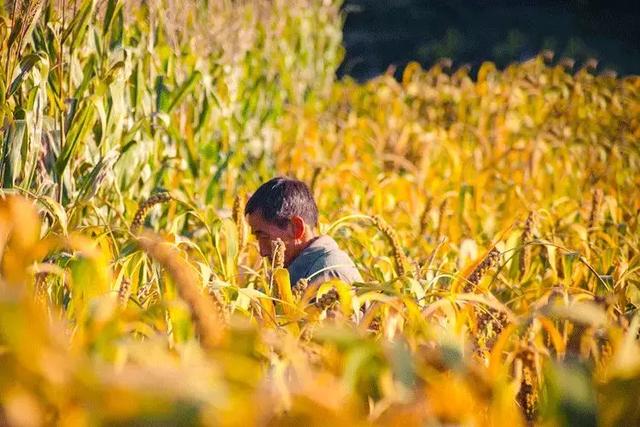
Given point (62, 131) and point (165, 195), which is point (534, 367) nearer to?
point (165, 195)

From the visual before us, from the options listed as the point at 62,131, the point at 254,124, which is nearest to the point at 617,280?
the point at 62,131

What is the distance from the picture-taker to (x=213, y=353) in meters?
1.17

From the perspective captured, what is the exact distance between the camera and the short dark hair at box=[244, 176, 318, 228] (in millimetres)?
2879

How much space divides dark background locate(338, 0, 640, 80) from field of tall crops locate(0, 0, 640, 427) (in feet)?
21.6

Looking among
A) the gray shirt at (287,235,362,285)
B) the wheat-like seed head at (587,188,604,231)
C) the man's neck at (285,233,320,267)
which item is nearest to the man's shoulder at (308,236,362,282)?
the gray shirt at (287,235,362,285)

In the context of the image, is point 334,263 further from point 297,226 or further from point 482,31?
point 482,31

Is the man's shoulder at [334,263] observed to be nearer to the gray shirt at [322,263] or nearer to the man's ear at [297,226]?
the gray shirt at [322,263]

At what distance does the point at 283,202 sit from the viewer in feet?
9.42

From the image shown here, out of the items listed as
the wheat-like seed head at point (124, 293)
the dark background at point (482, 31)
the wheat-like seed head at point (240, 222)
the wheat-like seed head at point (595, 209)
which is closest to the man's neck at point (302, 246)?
the wheat-like seed head at point (240, 222)

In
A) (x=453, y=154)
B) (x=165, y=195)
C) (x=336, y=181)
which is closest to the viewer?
(x=165, y=195)

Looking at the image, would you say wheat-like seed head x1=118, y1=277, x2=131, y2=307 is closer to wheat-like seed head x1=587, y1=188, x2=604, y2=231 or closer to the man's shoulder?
the man's shoulder

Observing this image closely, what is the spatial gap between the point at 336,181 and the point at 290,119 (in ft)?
8.69

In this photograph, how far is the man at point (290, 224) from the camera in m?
2.83

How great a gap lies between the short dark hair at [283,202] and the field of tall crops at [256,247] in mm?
182
